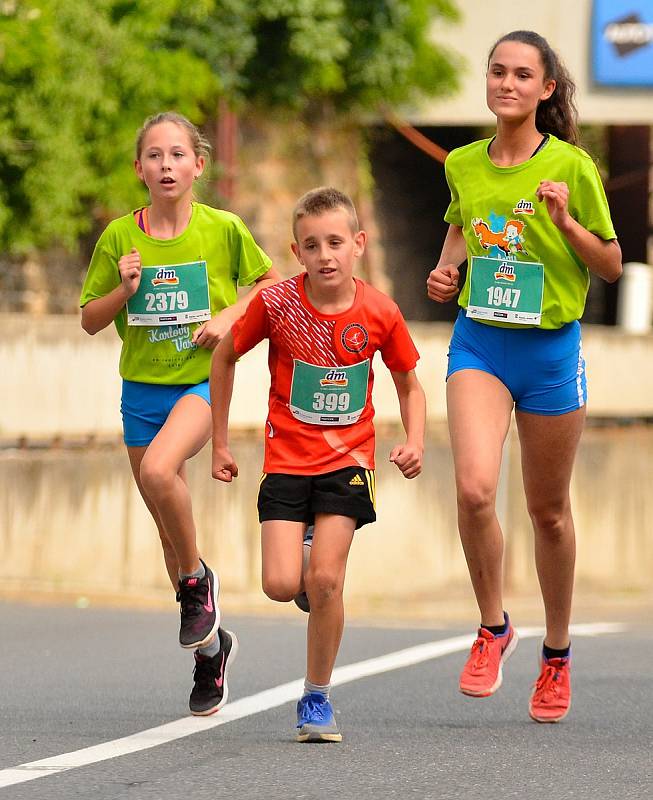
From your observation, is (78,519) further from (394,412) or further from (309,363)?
(309,363)

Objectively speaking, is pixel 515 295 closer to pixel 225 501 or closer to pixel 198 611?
pixel 198 611

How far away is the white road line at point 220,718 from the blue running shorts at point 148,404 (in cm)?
106

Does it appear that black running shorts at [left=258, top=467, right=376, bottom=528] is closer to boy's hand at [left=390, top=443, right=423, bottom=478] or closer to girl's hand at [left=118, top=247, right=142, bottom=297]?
boy's hand at [left=390, top=443, right=423, bottom=478]

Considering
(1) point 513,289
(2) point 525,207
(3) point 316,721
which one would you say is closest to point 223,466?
(3) point 316,721

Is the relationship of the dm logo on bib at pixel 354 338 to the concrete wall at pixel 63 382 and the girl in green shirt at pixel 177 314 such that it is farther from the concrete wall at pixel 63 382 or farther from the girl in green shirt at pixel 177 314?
the concrete wall at pixel 63 382

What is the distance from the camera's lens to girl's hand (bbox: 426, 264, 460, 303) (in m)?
6.29

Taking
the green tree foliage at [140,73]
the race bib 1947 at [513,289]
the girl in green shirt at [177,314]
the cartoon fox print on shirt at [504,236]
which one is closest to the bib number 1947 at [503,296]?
the race bib 1947 at [513,289]

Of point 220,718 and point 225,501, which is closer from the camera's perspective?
point 220,718

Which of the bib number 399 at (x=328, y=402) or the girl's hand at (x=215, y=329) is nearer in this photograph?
the bib number 399 at (x=328, y=402)

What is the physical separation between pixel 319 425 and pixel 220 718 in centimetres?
136

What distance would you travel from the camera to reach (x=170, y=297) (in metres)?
6.81

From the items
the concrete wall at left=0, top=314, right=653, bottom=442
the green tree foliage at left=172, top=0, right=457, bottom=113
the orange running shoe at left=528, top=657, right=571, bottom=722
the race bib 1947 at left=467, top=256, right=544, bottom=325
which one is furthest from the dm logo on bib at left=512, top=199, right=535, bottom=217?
the green tree foliage at left=172, top=0, right=457, bottom=113

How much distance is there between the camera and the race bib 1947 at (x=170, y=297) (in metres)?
6.80

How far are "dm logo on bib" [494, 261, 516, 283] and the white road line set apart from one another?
1.86 metres
